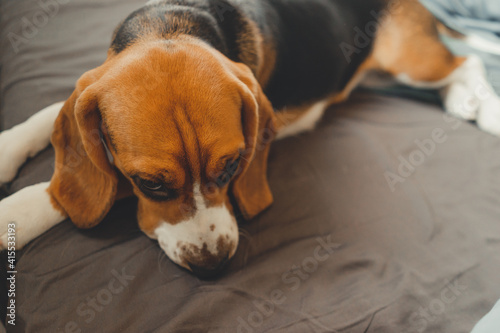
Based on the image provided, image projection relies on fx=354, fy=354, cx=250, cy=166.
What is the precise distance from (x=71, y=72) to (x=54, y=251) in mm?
1345

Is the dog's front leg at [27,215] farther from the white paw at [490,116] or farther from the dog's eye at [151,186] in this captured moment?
the white paw at [490,116]

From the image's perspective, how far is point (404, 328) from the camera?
67.8 inches

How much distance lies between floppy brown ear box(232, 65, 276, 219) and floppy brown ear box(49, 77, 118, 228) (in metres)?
0.67

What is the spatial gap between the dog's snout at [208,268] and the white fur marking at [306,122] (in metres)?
1.18

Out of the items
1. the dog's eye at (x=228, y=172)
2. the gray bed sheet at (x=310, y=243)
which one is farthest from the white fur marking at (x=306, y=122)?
the dog's eye at (x=228, y=172)

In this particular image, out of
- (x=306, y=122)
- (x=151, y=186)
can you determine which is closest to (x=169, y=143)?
(x=151, y=186)

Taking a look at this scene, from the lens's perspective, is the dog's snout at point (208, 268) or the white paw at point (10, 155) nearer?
the dog's snout at point (208, 268)

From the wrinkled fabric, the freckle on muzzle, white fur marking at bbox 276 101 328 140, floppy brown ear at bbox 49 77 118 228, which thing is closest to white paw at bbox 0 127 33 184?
floppy brown ear at bbox 49 77 118 228

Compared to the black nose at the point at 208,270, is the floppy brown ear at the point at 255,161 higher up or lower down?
higher up

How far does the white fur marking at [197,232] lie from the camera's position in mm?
1695

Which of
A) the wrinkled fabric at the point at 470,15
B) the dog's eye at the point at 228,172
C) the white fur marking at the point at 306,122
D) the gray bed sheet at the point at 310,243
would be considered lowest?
the gray bed sheet at the point at 310,243

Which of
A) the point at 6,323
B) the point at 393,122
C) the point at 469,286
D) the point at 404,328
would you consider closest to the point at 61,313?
the point at 6,323

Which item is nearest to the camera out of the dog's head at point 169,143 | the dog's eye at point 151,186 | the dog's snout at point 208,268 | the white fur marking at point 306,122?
the dog's head at point 169,143

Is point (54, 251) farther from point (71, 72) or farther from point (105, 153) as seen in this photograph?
point (71, 72)
